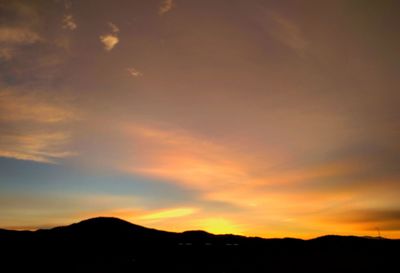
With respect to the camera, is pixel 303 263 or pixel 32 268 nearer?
pixel 32 268

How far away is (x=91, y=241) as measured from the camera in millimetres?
117938

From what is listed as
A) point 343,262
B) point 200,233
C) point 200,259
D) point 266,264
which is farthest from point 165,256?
point 200,233

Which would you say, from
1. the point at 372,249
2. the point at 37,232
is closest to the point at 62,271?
the point at 37,232

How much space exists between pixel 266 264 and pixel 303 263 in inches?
351

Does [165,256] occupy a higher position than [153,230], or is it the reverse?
[153,230]

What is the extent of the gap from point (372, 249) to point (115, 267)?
75.8 meters

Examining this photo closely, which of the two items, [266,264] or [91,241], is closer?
[266,264]

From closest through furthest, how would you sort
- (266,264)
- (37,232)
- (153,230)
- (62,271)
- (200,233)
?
1. (62,271)
2. (266,264)
3. (37,232)
4. (153,230)
5. (200,233)

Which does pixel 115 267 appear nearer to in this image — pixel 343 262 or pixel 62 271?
pixel 62 271

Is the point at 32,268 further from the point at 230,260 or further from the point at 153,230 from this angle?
the point at 153,230

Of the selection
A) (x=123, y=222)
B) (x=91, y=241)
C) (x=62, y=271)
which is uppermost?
(x=123, y=222)

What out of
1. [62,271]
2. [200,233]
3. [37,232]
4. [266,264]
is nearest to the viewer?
[62,271]

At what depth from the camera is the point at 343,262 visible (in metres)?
78.4

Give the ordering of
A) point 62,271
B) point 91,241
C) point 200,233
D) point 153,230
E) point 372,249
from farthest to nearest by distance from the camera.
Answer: point 200,233 → point 153,230 → point 91,241 → point 372,249 → point 62,271
